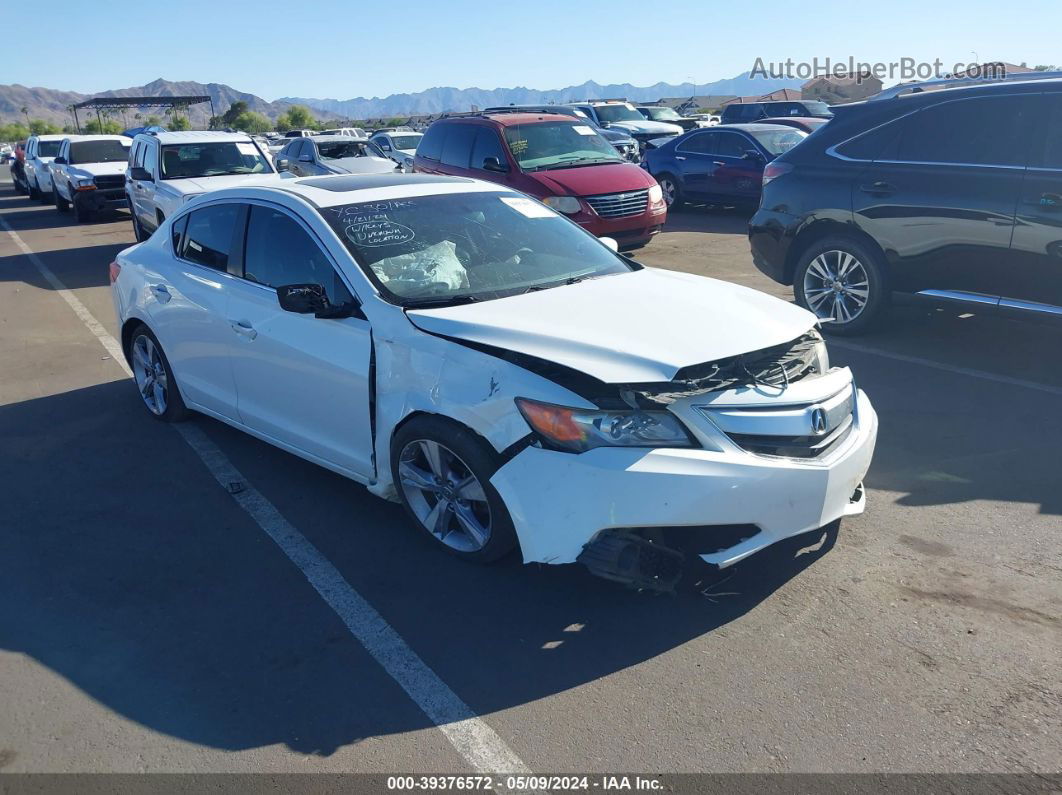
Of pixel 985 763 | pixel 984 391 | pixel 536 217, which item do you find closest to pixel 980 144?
pixel 984 391

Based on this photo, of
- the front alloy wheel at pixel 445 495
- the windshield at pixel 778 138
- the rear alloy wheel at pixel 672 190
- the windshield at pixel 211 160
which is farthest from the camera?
the rear alloy wheel at pixel 672 190

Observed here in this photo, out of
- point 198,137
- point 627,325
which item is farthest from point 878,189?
point 198,137

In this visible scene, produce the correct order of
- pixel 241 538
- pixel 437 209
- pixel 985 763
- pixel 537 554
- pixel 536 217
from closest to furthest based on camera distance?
pixel 985 763 → pixel 537 554 → pixel 241 538 → pixel 437 209 → pixel 536 217

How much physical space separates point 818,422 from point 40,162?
87.5 ft

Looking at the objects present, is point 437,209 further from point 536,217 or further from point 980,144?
point 980,144

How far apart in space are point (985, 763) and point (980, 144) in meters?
5.24

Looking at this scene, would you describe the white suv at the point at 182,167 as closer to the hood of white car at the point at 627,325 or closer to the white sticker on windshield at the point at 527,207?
the white sticker on windshield at the point at 527,207

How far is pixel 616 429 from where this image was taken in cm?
362

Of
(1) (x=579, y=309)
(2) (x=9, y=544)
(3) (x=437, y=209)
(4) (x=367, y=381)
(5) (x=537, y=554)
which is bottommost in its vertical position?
(2) (x=9, y=544)

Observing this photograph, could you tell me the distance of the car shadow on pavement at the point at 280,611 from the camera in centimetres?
338

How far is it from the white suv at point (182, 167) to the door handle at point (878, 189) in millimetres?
9078

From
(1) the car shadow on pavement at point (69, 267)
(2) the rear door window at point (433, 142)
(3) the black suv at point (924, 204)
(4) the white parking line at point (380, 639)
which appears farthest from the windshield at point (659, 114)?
(4) the white parking line at point (380, 639)

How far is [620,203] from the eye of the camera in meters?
12.0

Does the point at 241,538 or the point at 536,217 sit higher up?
the point at 536,217
